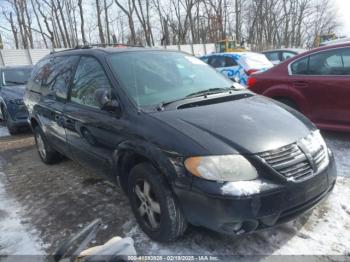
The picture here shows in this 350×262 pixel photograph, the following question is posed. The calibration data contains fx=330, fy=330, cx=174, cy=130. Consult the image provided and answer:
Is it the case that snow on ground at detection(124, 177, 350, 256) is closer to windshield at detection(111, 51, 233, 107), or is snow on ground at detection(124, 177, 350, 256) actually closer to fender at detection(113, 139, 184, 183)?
fender at detection(113, 139, 184, 183)

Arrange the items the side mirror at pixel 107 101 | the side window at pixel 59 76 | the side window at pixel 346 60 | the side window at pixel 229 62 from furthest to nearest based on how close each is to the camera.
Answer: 1. the side window at pixel 229 62
2. the side window at pixel 346 60
3. the side window at pixel 59 76
4. the side mirror at pixel 107 101

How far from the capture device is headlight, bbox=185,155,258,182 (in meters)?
2.36

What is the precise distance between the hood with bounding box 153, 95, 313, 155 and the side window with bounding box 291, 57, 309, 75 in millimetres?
2567

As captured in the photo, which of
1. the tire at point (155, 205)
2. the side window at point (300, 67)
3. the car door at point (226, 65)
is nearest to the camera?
the tire at point (155, 205)

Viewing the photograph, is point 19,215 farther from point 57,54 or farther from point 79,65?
point 57,54

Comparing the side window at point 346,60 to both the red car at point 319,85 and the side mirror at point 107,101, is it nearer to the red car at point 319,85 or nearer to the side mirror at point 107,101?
the red car at point 319,85

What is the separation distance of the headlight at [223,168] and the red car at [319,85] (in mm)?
3204

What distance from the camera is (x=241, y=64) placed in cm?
1012

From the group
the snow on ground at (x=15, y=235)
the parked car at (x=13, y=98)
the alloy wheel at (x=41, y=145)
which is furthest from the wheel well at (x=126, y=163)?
the parked car at (x=13, y=98)

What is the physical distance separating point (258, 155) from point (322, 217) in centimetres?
123

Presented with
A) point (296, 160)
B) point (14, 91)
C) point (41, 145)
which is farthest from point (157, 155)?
point (14, 91)

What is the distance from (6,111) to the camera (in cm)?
786

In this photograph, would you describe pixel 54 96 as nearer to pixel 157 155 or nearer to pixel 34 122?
pixel 34 122

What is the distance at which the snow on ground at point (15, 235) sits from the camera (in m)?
3.01
